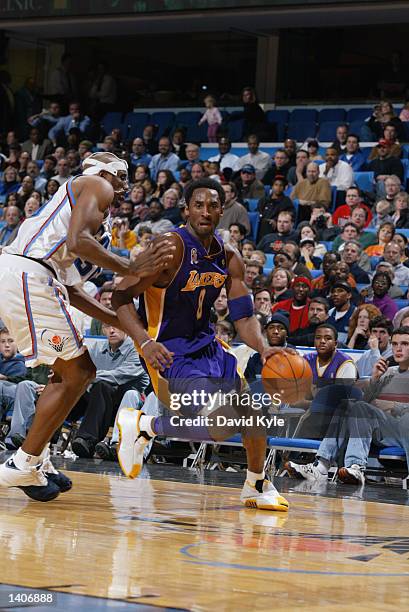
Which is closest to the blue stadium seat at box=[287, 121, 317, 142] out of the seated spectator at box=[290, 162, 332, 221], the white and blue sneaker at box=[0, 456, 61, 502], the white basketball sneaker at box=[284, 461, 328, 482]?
the seated spectator at box=[290, 162, 332, 221]

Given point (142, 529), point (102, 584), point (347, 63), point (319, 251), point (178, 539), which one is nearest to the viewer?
point (102, 584)

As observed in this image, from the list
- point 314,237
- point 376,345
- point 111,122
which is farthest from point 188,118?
point 376,345

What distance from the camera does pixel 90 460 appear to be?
8.47 metres

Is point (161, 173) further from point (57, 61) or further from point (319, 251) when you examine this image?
point (57, 61)

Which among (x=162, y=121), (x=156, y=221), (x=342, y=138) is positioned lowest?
(x=156, y=221)

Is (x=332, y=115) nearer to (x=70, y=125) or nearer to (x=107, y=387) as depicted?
(x=70, y=125)

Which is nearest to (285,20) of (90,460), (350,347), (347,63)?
(347,63)

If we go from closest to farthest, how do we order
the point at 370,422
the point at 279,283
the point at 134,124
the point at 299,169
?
the point at 370,422
the point at 279,283
the point at 299,169
the point at 134,124

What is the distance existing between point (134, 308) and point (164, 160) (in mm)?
10483

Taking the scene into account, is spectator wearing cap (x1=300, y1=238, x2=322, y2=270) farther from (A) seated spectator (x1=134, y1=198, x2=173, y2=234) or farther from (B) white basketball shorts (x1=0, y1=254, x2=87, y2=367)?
(B) white basketball shorts (x1=0, y1=254, x2=87, y2=367)

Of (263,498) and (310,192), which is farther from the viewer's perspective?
(310,192)

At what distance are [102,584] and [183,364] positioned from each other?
89.4 inches

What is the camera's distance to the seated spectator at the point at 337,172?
1327 centimetres

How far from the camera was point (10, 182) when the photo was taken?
16.5m
